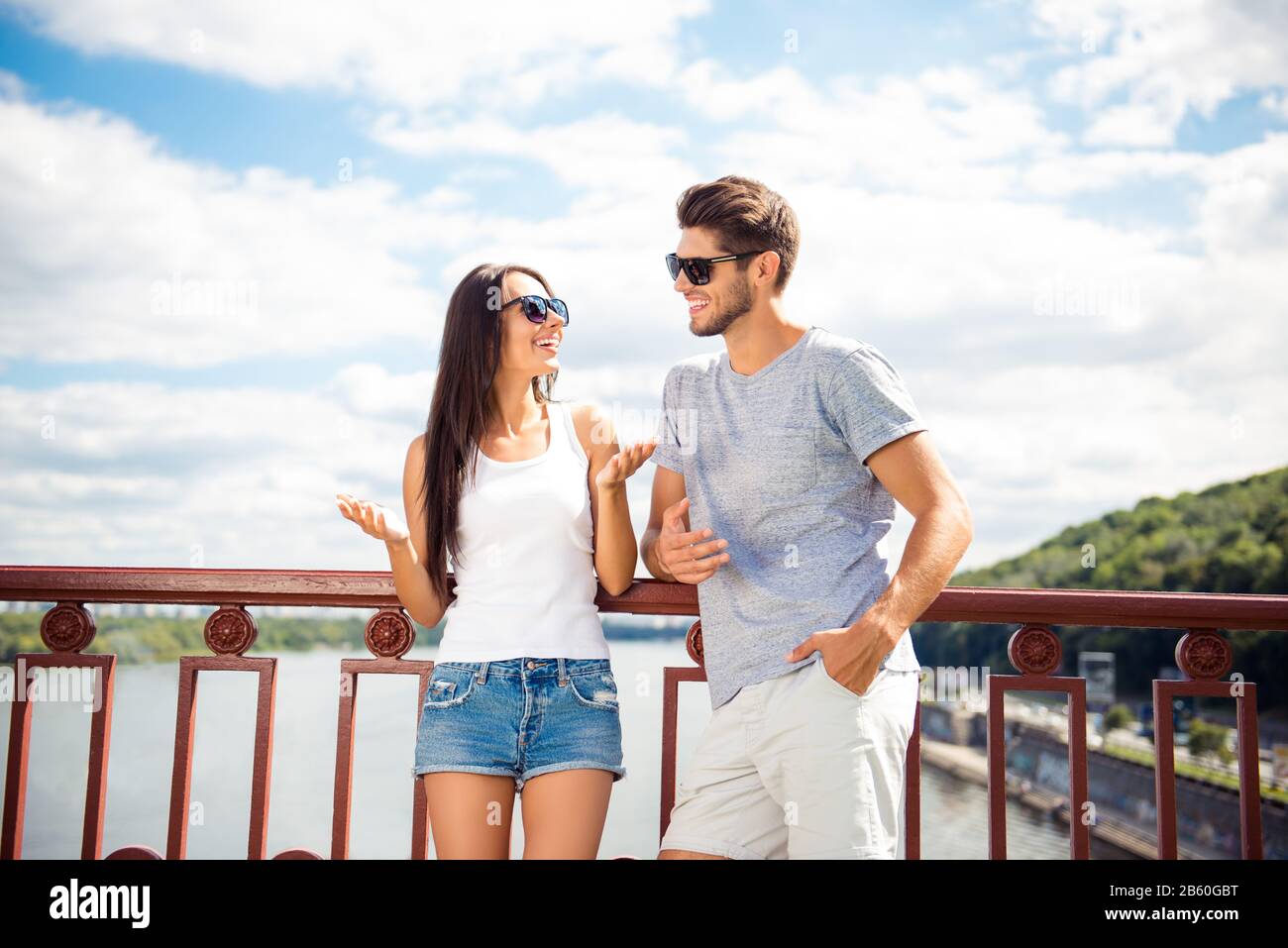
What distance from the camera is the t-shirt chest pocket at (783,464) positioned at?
2.49 meters

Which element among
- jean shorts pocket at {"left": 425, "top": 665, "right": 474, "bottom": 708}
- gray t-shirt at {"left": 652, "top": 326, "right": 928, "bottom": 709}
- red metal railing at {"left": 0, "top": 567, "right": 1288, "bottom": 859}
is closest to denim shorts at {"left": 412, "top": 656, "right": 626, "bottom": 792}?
jean shorts pocket at {"left": 425, "top": 665, "right": 474, "bottom": 708}

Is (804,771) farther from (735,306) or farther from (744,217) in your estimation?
(744,217)

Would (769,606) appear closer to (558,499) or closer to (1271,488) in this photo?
(558,499)

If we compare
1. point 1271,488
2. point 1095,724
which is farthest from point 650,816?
point 1271,488

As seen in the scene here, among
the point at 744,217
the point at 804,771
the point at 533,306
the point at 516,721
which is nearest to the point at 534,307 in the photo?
the point at 533,306

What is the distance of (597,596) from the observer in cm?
297

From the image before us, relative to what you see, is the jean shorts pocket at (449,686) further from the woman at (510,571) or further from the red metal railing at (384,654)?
the red metal railing at (384,654)

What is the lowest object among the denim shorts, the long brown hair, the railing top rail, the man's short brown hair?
the denim shorts

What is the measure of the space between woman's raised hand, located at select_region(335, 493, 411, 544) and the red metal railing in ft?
0.67

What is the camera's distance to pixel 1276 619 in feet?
9.61

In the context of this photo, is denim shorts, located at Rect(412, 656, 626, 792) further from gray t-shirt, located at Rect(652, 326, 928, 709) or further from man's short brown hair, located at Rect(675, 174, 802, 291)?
man's short brown hair, located at Rect(675, 174, 802, 291)

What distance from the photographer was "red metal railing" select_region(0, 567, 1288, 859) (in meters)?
2.89

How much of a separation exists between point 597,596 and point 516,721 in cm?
46
